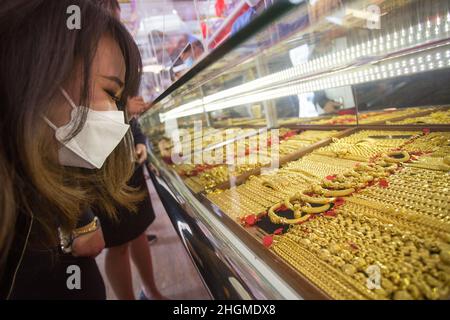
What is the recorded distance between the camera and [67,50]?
0.86 metres

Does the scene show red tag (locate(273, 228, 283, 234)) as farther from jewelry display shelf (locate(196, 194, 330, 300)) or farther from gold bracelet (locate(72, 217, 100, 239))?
gold bracelet (locate(72, 217, 100, 239))

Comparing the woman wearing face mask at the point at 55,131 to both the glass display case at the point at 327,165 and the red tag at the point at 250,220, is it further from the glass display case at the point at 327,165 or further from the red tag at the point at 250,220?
the red tag at the point at 250,220

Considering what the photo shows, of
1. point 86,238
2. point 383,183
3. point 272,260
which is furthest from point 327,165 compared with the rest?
point 86,238

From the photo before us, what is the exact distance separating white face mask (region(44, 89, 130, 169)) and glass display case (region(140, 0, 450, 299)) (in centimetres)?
36

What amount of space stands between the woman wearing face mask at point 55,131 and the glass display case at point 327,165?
345 mm

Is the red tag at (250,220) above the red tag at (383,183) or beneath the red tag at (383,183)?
beneath

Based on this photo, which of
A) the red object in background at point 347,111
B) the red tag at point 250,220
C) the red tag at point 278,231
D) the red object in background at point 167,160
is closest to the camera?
the red tag at point 278,231

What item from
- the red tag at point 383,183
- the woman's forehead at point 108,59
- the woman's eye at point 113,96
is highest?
the woman's forehead at point 108,59

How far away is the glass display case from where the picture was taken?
0.83m

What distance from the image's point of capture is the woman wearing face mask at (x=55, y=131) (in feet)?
2.73

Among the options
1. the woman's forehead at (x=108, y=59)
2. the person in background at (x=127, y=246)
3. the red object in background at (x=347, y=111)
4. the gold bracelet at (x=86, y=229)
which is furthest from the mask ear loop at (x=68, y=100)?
the red object in background at (x=347, y=111)
